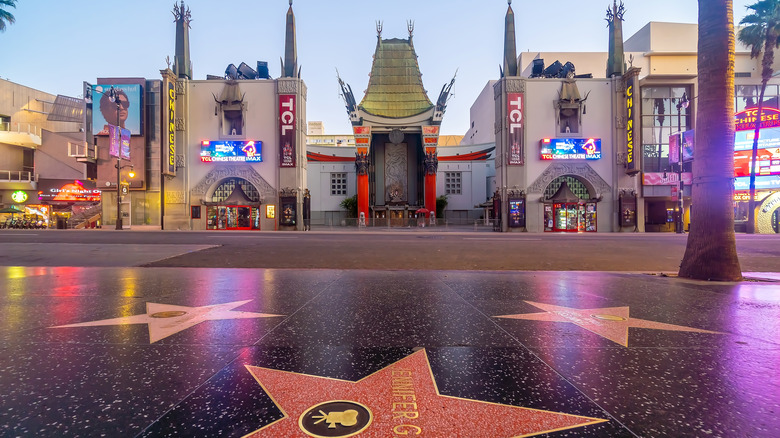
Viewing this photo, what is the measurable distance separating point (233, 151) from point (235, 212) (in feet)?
18.3

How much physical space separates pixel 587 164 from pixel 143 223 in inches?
1610

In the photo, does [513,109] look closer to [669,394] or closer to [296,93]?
[296,93]

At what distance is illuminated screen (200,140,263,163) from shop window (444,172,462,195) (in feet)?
78.3

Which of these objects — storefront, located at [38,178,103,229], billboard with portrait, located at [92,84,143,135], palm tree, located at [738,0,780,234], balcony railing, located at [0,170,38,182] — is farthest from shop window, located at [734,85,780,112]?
balcony railing, located at [0,170,38,182]

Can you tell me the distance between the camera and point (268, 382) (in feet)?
7.79

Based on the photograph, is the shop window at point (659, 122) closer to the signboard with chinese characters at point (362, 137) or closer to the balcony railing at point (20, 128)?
the signboard with chinese characters at point (362, 137)

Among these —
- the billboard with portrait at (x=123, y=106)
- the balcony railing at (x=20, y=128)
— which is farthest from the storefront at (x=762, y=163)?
the balcony railing at (x=20, y=128)

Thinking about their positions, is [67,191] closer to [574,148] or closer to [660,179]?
[574,148]

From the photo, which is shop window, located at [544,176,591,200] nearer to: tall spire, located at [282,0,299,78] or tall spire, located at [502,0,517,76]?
tall spire, located at [502,0,517,76]

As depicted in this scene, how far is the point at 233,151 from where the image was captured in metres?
31.2

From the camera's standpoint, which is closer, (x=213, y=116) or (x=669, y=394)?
(x=669, y=394)

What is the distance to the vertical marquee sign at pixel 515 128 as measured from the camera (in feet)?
99.9

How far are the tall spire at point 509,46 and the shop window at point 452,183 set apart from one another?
15.6 meters

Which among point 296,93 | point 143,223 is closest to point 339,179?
point 296,93
